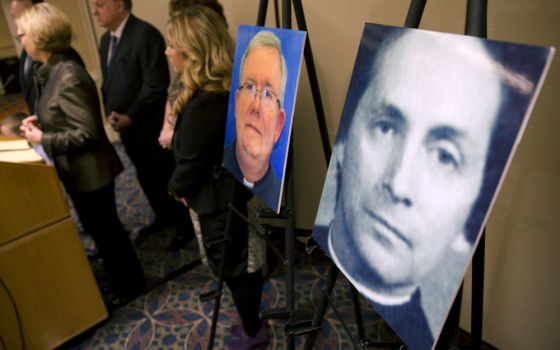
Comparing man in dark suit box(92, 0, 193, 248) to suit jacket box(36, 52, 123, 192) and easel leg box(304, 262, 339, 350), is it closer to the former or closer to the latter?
suit jacket box(36, 52, 123, 192)

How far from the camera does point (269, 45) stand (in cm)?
104

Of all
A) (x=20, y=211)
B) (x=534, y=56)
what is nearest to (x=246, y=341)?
(x=20, y=211)

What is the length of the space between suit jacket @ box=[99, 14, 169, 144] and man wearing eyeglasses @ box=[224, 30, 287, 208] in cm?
112

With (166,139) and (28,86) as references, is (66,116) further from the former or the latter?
(28,86)

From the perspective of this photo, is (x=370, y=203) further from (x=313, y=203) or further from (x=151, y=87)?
(x=151, y=87)

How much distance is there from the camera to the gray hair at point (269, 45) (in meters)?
0.98

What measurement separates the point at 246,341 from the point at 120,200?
6.00 ft

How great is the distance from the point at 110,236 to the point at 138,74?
940 millimetres

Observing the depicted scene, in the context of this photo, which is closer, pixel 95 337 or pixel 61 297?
pixel 61 297

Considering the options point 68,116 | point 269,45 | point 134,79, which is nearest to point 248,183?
point 269,45

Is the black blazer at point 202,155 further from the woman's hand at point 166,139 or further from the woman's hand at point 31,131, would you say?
the woman's hand at point 31,131

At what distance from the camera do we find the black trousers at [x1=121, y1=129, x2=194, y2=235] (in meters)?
2.25

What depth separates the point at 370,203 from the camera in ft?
2.39

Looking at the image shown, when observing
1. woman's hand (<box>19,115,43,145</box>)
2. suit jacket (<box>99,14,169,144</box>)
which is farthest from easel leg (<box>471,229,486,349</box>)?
suit jacket (<box>99,14,169,144</box>)
